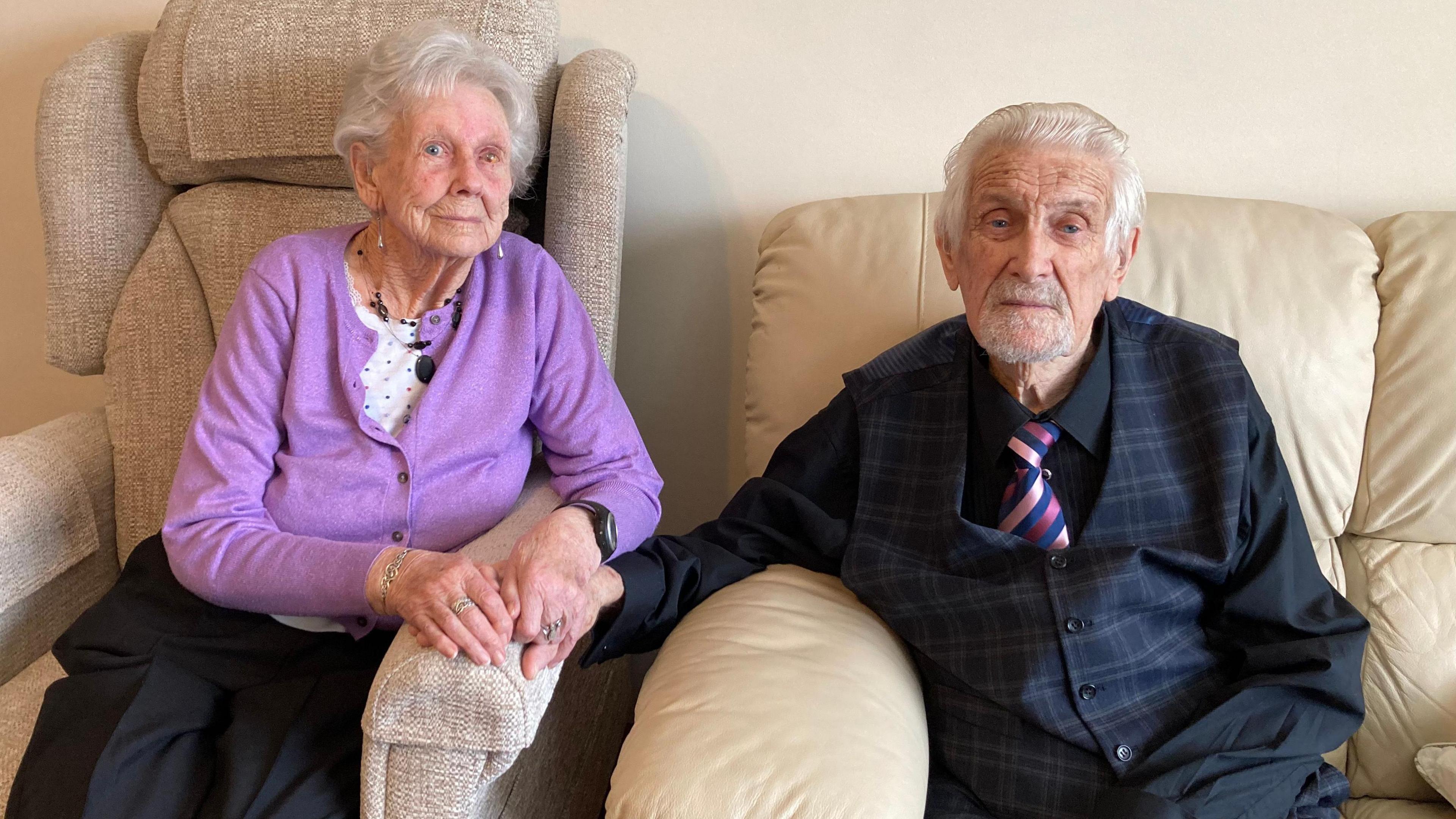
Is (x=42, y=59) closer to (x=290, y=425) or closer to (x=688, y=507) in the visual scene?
(x=290, y=425)

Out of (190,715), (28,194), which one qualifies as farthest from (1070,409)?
(28,194)

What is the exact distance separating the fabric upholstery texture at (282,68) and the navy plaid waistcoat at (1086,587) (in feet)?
3.07

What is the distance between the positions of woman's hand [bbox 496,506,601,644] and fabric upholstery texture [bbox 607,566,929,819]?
15 centimetres

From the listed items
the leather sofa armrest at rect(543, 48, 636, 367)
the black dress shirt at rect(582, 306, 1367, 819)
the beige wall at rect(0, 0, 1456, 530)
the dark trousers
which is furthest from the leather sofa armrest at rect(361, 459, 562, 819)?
the beige wall at rect(0, 0, 1456, 530)

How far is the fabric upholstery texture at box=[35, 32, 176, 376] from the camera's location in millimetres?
1684

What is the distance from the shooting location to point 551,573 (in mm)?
1146

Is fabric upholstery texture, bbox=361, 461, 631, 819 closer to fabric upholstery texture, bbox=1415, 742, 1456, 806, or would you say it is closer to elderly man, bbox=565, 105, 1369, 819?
elderly man, bbox=565, 105, 1369, 819

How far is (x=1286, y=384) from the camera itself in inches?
55.9

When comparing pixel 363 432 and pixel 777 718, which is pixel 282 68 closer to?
pixel 363 432

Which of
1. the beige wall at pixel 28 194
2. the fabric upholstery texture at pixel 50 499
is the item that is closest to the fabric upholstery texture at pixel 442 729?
the fabric upholstery texture at pixel 50 499

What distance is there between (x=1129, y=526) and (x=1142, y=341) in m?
0.27

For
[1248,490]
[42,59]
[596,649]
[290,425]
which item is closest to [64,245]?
[42,59]

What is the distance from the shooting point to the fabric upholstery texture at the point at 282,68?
1.58 metres

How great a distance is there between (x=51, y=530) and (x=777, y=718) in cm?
120
